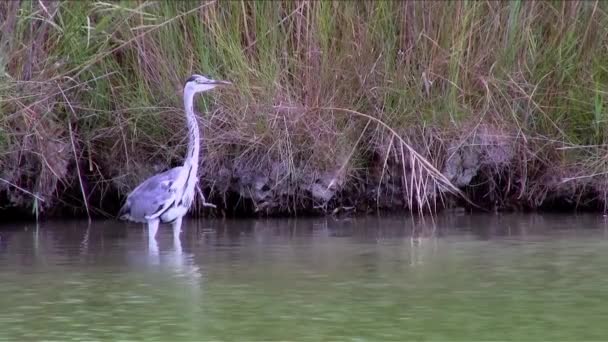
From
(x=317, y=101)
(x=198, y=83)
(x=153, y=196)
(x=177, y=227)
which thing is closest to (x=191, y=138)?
(x=198, y=83)

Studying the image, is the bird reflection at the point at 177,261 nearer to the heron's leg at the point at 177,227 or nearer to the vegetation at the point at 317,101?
the heron's leg at the point at 177,227

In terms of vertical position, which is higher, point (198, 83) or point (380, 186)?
point (198, 83)

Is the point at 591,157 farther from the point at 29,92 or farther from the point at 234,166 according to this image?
the point at 29,92

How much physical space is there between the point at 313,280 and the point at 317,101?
2635mm

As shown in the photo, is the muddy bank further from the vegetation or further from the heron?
the heron

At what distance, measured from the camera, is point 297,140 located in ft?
30.2

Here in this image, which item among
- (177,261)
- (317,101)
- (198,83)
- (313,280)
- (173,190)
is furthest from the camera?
(317,101)

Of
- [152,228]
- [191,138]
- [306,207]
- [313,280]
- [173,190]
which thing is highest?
[191,138]

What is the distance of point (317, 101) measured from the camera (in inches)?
359

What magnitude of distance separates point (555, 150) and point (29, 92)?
3.88 meters

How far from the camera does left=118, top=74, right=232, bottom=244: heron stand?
8523 millimetres

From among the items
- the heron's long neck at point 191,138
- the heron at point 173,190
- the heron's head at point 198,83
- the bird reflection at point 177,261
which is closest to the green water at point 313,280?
the bird reflection at point 177,261

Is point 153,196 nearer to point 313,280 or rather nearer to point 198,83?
point 198,83

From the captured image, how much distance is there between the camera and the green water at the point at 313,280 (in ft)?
18.3
